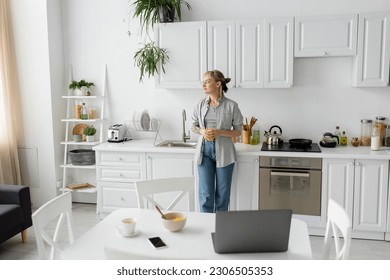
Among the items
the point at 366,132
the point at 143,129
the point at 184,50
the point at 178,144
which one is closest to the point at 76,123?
the point at 143,129

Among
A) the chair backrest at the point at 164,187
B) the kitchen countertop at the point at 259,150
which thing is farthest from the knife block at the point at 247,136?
the chair backrest at the point at 164,187

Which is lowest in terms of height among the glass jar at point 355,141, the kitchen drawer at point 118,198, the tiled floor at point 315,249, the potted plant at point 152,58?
the tiled floor at point 315,249

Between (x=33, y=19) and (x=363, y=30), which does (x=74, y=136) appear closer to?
(x=33, y=19)

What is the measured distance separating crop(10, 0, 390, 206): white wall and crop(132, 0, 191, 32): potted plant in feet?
0.50

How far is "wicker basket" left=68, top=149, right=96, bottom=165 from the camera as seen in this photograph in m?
4.79

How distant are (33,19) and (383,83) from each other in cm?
393

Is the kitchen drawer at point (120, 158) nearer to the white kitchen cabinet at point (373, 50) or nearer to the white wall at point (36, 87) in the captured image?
the white wall at point (36, 87)

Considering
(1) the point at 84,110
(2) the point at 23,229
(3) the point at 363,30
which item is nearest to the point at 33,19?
(1) the point at 84,110

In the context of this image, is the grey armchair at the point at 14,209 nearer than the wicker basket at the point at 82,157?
Yes

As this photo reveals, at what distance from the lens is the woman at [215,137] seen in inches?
137

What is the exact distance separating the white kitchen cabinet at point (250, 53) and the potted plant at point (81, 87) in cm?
188

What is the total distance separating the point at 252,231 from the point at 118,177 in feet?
9.38
